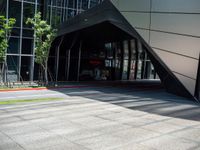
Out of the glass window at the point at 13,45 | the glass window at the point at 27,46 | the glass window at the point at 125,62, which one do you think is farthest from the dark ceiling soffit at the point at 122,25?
the glass window at the point at 125,62

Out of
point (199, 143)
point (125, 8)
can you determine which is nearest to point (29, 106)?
point (199, 143)

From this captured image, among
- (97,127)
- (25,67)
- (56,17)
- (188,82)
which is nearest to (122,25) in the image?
(188,82)

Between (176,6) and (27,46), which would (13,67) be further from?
(176,6)

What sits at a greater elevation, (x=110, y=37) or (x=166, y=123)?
(x=110, y=37)

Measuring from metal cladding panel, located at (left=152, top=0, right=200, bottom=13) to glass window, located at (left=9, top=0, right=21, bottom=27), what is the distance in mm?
14819

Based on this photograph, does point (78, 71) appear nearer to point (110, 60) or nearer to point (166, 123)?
point (110, 60)

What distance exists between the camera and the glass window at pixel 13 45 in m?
30.0

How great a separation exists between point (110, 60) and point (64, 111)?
2399 centimetres

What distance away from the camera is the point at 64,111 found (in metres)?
15.5

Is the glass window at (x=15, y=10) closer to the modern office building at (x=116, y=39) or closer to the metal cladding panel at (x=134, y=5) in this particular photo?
the modern office building at (x=116, y=39)

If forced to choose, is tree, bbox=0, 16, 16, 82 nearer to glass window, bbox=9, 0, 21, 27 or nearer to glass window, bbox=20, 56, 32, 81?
glass window, bbox=9, 0, 21, 27

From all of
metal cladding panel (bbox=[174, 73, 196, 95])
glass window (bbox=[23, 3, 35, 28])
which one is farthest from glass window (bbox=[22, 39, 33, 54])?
metal cladding panel (bbox=[174, 73, 196, 95])

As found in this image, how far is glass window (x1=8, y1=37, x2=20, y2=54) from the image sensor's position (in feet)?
98.3

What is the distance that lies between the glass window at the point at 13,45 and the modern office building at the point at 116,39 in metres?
0.07
